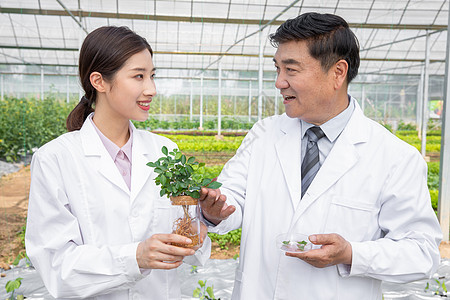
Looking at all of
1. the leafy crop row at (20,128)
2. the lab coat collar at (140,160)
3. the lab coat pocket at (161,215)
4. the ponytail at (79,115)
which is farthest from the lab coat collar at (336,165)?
the leafy crop row at (20,128)

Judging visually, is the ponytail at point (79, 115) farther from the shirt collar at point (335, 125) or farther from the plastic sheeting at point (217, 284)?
the plastic sheeting at point (217, 284)

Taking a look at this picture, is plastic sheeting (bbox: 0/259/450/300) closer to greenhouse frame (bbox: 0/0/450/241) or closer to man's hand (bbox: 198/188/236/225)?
greenhouse frame (bbox: 0/0/450/241)

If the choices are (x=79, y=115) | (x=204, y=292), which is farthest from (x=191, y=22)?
(x=79, y=115)

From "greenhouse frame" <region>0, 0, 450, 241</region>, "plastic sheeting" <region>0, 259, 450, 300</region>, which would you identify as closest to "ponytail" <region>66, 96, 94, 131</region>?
"plastic sheeting" <region>0, 259, 450, 300</region>

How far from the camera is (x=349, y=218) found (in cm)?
140

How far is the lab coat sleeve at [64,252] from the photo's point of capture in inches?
48.2

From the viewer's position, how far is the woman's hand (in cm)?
115

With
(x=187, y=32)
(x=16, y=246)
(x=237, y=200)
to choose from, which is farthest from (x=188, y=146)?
(x=237, y=200)

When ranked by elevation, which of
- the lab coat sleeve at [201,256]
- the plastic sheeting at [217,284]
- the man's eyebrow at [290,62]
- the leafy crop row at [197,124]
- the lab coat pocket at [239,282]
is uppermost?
the leafy crop row at [197,124]

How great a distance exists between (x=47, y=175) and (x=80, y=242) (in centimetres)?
26

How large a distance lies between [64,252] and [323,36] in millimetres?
1192

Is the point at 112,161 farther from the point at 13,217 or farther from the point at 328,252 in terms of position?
the point at 13,217

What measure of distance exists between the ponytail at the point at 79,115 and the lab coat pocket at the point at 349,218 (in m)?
1.06

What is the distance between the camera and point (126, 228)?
1.38m
